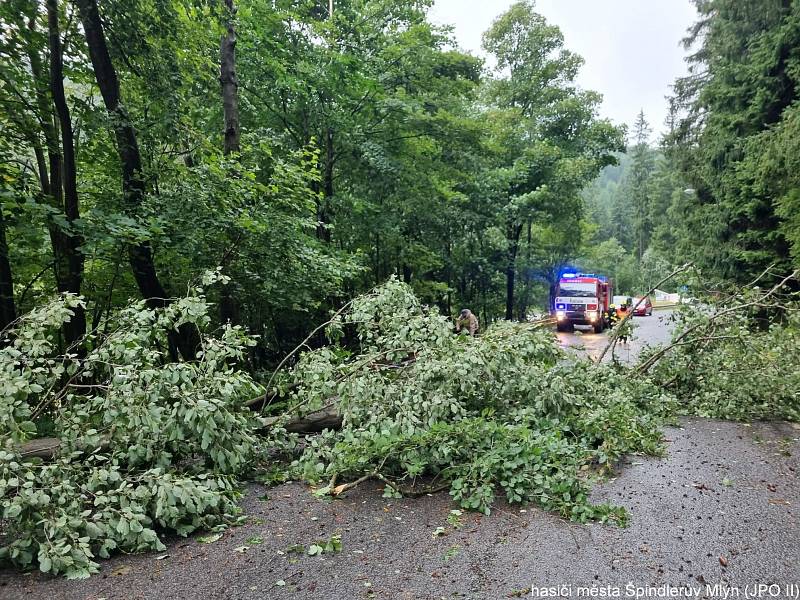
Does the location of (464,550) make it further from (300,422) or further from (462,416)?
(300,422)

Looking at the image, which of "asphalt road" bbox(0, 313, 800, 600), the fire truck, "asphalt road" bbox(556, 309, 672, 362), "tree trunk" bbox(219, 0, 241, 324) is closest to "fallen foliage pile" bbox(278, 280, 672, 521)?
"asphalt road" bbox(0, 313, 800, 600)

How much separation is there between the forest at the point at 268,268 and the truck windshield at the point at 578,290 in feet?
21.6

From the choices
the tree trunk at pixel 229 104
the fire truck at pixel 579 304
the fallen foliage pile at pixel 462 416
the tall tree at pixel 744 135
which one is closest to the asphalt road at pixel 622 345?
the fire truck at pixel 579 304

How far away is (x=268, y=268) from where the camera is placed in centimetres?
744

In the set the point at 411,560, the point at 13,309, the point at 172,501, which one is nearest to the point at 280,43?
the point at 13,309

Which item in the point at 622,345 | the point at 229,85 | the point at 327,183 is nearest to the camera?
the point at 229,85

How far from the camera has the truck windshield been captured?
2186 centimetres

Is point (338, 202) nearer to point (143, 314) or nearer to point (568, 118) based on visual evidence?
point (143, 314)

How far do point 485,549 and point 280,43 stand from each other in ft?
32.3

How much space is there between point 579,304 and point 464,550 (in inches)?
783

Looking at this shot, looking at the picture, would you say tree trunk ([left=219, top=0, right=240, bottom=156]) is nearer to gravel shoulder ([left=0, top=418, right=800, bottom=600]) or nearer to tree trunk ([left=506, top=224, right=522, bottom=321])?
gravel shoulder ([left=0, top=418, right=800, bottom=600])

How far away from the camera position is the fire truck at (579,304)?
21516 millimetres

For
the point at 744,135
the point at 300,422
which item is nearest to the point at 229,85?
the point at 300,422

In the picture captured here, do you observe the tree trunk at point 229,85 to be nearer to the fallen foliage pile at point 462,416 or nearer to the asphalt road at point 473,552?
the fallen foliage pile at point 462,416
